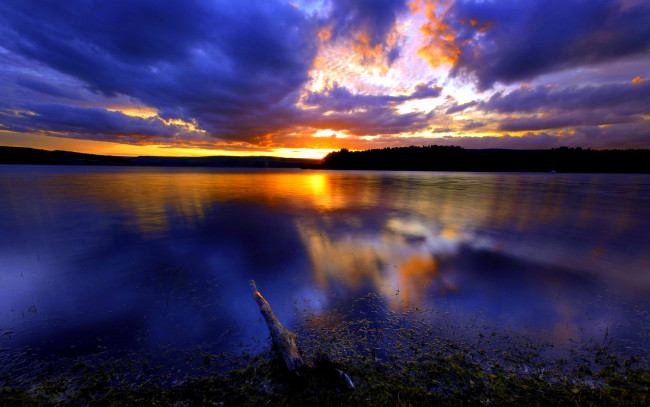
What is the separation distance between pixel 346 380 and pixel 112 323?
6932mm

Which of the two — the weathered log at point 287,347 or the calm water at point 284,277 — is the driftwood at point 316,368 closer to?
the weathered log at point 287,347

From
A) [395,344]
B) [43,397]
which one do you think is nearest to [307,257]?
[395,344]

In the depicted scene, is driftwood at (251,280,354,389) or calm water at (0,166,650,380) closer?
driftwood at (251,280,354,389)

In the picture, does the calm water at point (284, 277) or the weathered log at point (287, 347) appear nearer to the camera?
the weathered log at point (287, 347)

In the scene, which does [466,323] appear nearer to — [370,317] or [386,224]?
[370,317]

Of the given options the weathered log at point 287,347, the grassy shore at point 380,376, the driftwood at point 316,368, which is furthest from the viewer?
the weathered log at point 287,347

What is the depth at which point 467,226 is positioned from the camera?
21250mm

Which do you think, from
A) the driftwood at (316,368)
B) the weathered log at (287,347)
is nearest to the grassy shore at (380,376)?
the driftwood at (316,368)

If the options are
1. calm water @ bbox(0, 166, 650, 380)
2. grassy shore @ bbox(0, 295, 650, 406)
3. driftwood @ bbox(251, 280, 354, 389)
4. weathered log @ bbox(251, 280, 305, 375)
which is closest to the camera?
grassy shore @ bbox(0, 295, 650, 406)

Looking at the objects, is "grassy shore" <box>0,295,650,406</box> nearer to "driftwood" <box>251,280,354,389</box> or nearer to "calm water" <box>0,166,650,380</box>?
"driftwood" <box>251,280,354,389</box>

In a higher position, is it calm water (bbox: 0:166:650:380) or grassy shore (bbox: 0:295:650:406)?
grassy shore (bbox: 0:295:650:406)

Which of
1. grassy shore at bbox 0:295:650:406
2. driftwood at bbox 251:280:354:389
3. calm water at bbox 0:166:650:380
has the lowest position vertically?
calm water at bbox 0:166:650:380

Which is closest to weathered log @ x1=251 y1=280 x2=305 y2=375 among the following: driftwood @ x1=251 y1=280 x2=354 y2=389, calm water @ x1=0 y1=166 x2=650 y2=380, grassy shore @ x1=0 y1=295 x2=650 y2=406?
driftwood @ x1=251 y1=280 x2=354 y2=389

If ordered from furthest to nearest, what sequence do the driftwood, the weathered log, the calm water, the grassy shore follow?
the calm water
the weathered log
the driftwood
the grassy shore
